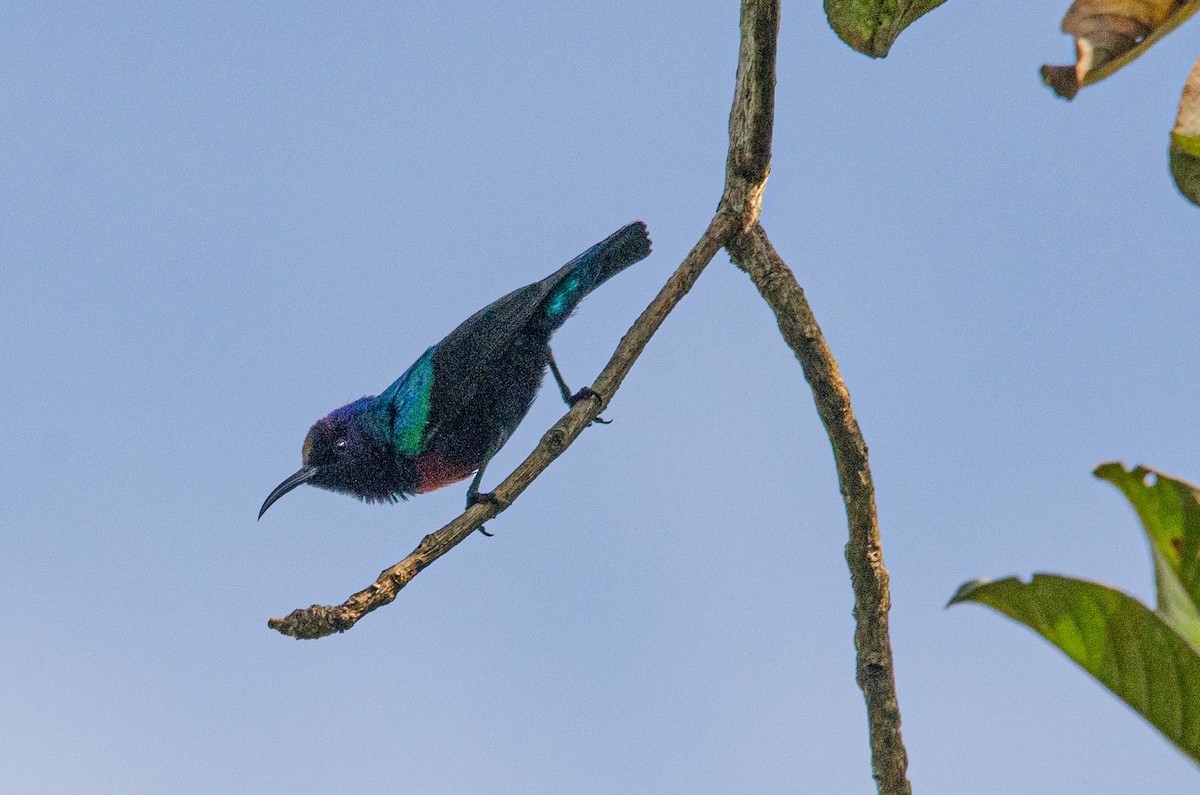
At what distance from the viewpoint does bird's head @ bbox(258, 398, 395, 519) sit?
6500 mm

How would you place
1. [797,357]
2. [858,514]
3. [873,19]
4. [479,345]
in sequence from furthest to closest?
[479,345] < [797,357] < [858,514] < [873,19]

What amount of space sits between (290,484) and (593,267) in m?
2.33

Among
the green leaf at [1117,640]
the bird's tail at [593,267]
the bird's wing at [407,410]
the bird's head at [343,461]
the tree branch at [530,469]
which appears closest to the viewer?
the green leaf at [1117,640]

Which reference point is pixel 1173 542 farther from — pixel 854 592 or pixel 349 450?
pixel 349 450

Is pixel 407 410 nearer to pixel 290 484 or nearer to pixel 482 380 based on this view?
pixel 482 380

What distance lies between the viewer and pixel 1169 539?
1539 mm

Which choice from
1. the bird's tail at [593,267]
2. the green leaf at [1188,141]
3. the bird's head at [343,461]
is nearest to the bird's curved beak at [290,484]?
the bird's head at [343,461]

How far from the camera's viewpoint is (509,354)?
6.09 meters

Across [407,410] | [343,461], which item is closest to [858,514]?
[407,410]

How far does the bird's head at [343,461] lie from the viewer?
21.3ft

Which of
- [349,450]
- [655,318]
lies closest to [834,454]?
[655,318]

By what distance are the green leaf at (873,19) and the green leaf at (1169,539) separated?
251 cm

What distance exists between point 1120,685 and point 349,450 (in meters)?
5.49

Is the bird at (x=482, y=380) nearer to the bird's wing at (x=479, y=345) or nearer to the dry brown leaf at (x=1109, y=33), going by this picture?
the bird's wing at (x=479, y=345)
